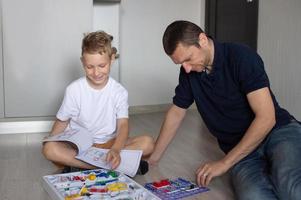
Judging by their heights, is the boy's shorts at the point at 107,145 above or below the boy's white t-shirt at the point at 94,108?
below

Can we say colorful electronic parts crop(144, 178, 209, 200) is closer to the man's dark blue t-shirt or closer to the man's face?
the man's dark blue t-shirt

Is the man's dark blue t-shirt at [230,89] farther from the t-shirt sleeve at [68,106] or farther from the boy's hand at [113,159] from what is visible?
the t-shirt sleeve at [68,106]

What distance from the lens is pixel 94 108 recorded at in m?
1.60

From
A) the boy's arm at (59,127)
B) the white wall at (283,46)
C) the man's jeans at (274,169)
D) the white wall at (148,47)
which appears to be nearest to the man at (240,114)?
the man's jeans at (274,169)

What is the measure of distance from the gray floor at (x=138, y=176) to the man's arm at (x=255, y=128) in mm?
125

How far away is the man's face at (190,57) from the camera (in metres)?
1.24

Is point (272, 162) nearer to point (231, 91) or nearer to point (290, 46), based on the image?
point (231, 91)

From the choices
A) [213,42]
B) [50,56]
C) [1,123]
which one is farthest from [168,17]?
[213,42]

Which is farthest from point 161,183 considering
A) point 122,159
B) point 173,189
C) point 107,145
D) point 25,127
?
point 25,127

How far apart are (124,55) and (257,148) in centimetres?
171

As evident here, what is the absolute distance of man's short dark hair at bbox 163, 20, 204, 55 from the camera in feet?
4.03

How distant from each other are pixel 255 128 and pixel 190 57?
280mm

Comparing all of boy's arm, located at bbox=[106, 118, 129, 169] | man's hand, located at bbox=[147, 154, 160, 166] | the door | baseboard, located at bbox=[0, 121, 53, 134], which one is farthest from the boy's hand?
the door

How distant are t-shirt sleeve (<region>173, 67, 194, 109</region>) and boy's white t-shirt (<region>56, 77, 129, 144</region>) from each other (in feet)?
0.70
